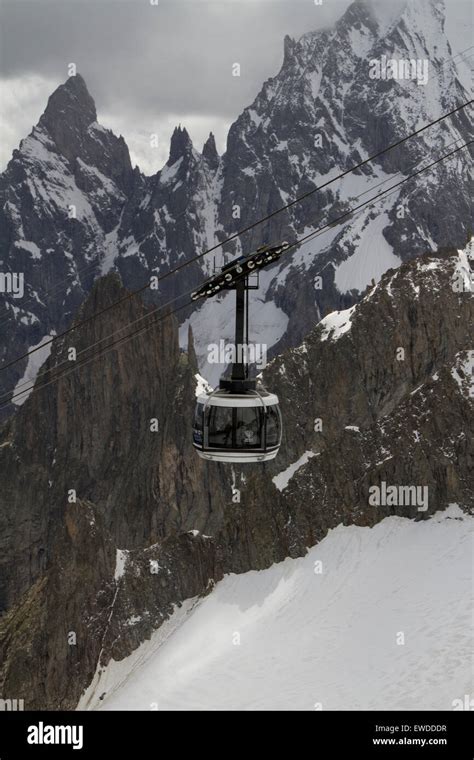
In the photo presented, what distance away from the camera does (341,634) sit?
42.1 metres

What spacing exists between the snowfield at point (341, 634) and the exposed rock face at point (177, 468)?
2605 millimetres

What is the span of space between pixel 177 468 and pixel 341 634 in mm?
83002

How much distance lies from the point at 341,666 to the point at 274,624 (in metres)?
11.8

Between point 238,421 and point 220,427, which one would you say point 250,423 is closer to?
point 238,421

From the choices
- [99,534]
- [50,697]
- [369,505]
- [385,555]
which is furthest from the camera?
[99,534]

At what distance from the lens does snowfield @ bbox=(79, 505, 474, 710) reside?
3431 cm

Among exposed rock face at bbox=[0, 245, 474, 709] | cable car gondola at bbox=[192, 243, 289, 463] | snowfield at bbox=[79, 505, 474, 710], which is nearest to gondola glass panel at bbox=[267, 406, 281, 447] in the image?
cable car gondola at bbox=[192, 243, 289, 463]

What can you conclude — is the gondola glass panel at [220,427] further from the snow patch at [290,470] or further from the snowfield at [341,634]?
the snow patch at [290,470]

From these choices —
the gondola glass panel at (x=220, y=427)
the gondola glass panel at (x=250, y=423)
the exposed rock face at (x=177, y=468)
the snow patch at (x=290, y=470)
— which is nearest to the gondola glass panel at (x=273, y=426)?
the gondola glass panel at (x=250, y=423)

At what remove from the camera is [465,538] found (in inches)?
1766

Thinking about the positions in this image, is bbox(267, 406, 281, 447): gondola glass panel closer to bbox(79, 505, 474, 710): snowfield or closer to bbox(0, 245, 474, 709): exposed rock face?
bbox(79, 505, 474, 710): snowfield

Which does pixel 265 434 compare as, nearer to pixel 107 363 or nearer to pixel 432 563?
pixel 432 563

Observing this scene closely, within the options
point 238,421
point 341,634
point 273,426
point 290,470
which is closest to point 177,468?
point 290,470
